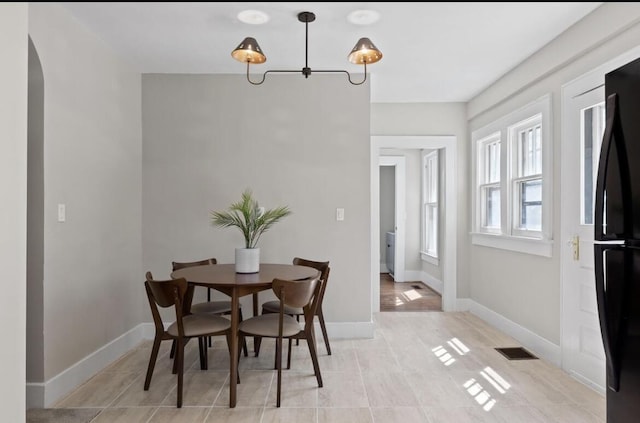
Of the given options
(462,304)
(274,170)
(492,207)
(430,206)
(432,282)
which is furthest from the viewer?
(430,206)

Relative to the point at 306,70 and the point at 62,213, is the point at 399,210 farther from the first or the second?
the point at 62,213

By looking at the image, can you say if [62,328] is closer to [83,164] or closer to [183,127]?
[83,164]

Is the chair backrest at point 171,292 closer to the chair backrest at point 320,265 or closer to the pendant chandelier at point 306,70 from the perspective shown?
the chair backrest at point 320,265

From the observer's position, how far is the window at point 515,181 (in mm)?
3607

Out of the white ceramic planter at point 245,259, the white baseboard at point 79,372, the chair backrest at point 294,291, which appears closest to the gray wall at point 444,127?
the white ceramic planter at point 245,259

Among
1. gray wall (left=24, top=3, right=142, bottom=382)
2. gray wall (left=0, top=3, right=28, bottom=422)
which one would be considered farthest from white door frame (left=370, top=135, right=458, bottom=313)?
gray wall (left=0, top=3, right=28, bottom=422)

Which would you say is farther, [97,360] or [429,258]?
[429,258]

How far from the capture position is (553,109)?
3473 mm

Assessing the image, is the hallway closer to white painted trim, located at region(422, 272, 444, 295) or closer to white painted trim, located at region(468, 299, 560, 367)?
white painted trim, located at region(422, 272, 444, 295)

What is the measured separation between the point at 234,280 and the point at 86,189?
134 centimetres

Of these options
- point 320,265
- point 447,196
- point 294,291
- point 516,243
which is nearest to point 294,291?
point 294,291

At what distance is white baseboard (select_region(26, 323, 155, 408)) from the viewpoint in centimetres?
267

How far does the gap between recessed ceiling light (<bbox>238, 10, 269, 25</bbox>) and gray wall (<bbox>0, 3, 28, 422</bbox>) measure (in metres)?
1.62

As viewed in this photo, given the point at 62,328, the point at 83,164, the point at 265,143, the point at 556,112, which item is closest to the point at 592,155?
the point at 556,112
